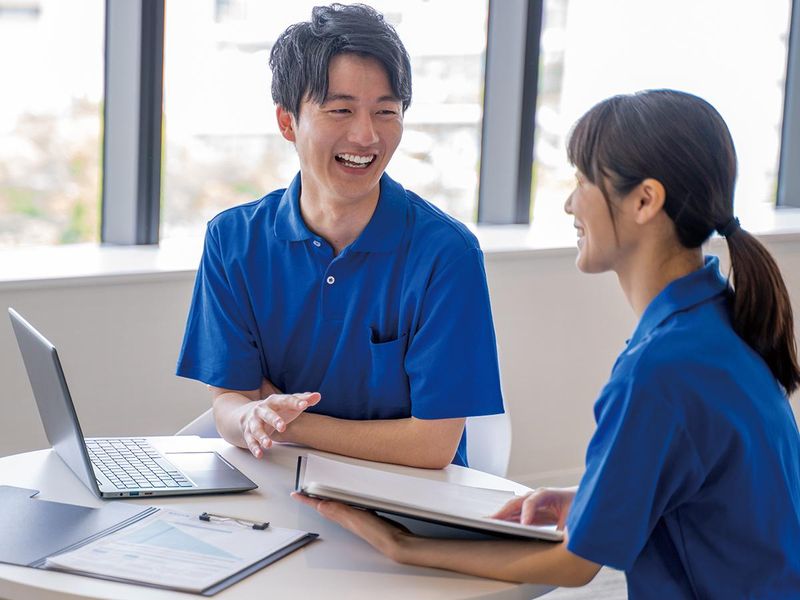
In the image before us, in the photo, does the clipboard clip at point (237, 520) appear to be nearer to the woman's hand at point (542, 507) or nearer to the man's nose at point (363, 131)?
the woman's hand at point (542, 507)

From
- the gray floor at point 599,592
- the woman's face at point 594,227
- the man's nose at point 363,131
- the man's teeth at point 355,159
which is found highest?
the man's nose at point 363,131

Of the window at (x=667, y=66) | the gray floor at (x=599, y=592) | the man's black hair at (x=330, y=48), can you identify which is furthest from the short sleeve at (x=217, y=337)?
the window at (x=667, y=66)

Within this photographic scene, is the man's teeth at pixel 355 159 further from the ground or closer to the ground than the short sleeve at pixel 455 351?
further from the ground

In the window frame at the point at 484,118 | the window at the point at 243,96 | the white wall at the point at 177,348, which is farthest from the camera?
the window at the point at 243,96

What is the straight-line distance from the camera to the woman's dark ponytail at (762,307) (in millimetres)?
1344

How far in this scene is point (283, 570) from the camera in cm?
135

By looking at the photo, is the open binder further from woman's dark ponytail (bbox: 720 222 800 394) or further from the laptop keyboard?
woman's dark ponytail (bbox: 720 222 800 394)

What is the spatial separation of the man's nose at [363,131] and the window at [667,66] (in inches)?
76.3

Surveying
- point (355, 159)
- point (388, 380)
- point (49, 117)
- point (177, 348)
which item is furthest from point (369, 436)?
point (49, 117)

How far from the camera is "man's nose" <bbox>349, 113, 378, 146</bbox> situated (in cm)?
194

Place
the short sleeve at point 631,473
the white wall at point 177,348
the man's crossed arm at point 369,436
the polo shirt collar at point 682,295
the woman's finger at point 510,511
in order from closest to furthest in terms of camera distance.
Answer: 1. the short sleeve at point 631,473
2. the polo shirt collar at point 682,295
3. the woman's finger at point 510,511
4. the man's crossed arm at point 369,436
5. the white wall at point 177,348

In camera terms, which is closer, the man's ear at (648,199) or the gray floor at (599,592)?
the man's ear at (648,199)

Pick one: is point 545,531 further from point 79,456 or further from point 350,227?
point 350,227

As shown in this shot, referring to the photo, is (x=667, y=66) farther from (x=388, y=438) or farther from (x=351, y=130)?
(x=388, y=438)
